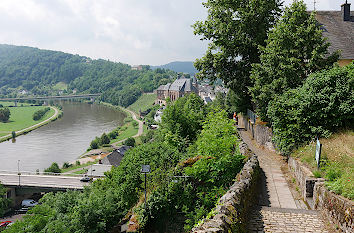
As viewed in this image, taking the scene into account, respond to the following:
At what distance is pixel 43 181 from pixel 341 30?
39090mm

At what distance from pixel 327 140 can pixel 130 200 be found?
8.47 m

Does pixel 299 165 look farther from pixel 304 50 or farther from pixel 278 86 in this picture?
pixel 304 50

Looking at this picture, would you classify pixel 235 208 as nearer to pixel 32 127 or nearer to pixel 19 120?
pixel 32 127

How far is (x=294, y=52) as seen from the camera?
547 inches

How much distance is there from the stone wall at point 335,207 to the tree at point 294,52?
648 cm

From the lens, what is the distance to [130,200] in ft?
45.1

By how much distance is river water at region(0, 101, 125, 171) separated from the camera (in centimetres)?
5592

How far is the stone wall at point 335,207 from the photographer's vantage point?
6273 millimetres

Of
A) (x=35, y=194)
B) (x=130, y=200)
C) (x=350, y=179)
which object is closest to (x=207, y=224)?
(x=350, y=179)

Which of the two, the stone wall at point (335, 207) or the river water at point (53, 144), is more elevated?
the stone wall at point (335, 207)

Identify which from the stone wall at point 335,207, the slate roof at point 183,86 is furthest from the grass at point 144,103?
the stone wall at point 335,207

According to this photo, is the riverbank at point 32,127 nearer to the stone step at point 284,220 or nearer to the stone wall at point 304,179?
the stone wall at point 304,179

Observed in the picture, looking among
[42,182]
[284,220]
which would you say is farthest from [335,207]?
[42,182]

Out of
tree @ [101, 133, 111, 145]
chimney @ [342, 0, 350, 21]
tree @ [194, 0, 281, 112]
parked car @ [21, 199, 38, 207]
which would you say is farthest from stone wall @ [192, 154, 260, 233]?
tree @ [101, 133, 111, 145]
